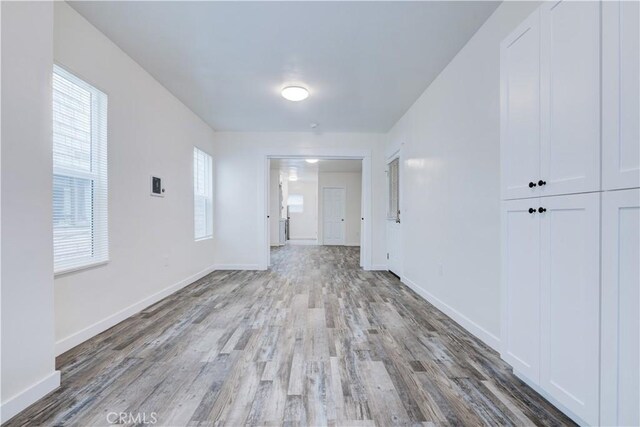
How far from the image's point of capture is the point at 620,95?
3.52 ft

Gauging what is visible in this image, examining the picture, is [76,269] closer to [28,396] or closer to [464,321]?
[28,396]

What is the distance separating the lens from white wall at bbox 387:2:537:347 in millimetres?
2107

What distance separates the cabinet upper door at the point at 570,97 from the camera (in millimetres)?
1172

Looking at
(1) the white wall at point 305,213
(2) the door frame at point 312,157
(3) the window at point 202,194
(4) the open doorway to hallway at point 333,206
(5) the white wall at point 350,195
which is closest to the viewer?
(3) the window at point 202,194

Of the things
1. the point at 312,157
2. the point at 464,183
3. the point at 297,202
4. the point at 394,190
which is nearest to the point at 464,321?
the point at 464,183

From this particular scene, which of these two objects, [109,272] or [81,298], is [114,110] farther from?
[81,298]

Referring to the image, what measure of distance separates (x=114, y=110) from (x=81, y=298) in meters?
1.57

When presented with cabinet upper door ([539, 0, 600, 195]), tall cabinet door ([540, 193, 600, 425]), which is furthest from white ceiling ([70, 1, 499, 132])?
tall cabinet door ([540, 193, 600, 425])

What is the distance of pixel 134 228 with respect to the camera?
280 centimetres

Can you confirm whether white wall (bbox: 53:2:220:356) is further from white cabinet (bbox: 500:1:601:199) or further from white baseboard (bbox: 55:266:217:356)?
white cabinet (bbox: 500:1:601:199)

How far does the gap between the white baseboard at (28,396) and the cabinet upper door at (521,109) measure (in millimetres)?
2700

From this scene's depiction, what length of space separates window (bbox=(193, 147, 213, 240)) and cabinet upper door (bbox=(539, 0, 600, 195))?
414cm

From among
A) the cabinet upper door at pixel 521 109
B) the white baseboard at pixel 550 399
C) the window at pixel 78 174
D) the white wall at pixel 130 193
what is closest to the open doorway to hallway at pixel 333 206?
the white wall at pixel 130 193

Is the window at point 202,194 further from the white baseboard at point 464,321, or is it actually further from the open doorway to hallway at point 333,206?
the open doorway to hallway at point 333,206
